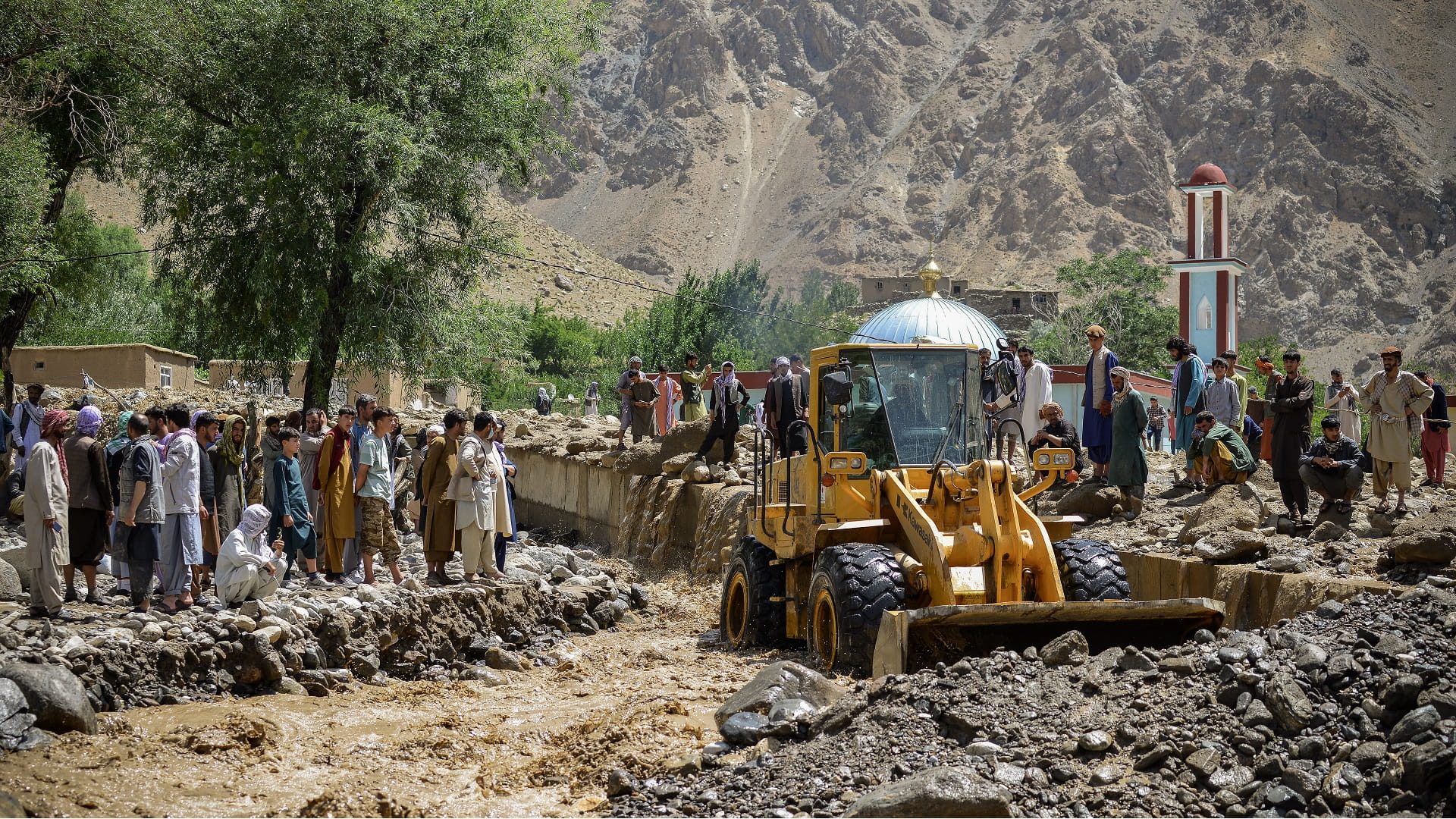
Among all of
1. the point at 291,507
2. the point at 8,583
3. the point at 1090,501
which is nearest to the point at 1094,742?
the point at 1090,501

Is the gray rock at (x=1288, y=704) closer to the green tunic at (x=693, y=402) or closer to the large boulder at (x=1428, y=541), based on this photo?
the large boulder at (x=1428, y=541)

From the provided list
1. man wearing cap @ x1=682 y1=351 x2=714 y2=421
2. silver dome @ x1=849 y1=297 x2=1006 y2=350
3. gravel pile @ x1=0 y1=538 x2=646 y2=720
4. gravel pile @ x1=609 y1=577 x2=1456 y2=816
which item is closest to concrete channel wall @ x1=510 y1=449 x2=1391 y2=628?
man wearing cap @ x1=682 y1=351 x2=714 y2=421

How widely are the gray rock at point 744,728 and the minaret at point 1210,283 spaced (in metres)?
43.9

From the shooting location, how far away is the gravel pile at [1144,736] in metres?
5.99

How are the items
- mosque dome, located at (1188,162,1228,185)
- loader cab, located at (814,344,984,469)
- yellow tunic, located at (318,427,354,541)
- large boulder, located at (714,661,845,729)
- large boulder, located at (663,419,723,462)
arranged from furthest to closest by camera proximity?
mosque dome, located at (1188,162,1228,185), large boulder, located at (663,419,723,462), yellow tunic, located at (318,427,354,541), loader cab, located at (814,344,984,469), large boulder, located at (714,661,845,729)

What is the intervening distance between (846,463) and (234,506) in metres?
5.42

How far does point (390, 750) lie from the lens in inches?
335

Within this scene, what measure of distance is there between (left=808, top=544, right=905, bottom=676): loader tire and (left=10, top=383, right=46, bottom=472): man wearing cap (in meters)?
10.2

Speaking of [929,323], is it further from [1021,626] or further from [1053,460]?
[1021,626]

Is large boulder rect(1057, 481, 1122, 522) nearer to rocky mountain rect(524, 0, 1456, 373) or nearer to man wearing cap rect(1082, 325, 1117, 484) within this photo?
man wearing cap rect(1082, 325, 1117, 484)

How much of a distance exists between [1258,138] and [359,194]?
9251cm

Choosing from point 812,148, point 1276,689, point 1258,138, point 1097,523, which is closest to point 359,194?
point 1097,523

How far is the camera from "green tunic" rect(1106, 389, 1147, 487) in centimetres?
1314

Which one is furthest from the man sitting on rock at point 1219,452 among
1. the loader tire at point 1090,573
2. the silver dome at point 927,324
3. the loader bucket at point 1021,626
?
the silver dome at point 927,324
